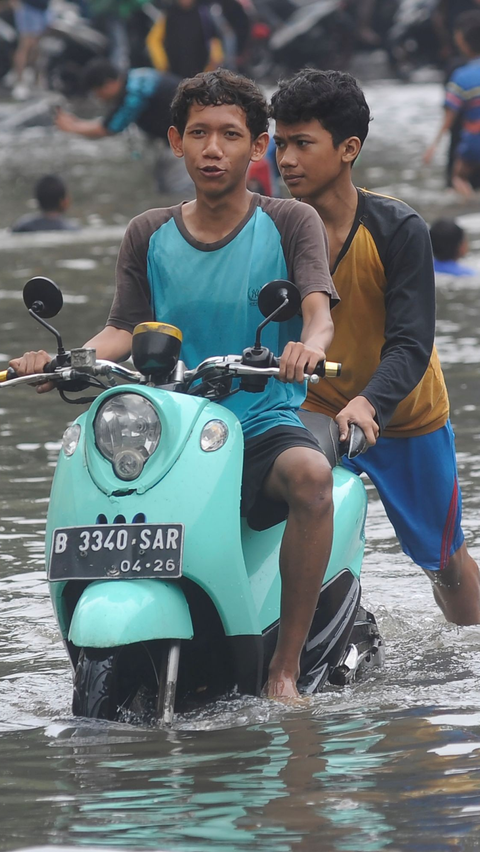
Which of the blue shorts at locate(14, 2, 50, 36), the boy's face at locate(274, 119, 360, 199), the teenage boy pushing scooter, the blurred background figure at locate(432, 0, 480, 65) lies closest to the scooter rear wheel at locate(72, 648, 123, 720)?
the teenage boy pushing scooter

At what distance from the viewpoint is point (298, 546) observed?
3842 mm

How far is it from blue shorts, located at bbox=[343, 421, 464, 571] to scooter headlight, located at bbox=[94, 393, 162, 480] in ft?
3.64

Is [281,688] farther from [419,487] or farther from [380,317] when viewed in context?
[380,317]

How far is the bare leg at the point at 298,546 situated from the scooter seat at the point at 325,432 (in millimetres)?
276

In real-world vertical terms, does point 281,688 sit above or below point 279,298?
below

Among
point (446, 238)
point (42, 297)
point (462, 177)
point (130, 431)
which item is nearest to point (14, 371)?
point (42, 297)

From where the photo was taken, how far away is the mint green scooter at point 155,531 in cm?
360

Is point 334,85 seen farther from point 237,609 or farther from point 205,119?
point 237,609

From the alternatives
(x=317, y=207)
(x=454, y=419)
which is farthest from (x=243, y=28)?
(x=317, y=207)

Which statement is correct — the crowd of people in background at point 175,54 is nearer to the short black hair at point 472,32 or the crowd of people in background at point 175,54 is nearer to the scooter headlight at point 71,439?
the short black hair at point 472,32

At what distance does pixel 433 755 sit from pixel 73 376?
1.19 m

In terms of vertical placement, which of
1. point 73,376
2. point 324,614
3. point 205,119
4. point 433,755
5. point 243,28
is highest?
point 243,28

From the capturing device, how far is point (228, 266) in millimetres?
4004

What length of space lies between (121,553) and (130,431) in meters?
0.28
